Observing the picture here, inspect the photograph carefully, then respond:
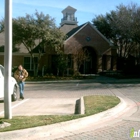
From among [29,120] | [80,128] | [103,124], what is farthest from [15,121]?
[103,124]

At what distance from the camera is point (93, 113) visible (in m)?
7.62

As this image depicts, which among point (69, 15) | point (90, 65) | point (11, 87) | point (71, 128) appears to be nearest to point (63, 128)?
point (71, 128)

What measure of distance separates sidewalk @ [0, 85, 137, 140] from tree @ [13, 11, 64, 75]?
18.6 metres

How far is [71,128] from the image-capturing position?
6.38m

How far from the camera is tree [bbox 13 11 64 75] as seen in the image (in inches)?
995

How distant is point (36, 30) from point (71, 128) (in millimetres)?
20034

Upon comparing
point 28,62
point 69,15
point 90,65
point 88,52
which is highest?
point 69,15

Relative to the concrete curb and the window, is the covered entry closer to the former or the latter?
the window

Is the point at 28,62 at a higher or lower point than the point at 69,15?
lower

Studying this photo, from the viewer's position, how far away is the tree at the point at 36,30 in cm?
2528

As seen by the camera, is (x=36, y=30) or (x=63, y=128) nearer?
(x=63, y=128)

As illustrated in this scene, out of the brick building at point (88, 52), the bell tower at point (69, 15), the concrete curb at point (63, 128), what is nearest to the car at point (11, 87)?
the concrete curb at point (63, 128)

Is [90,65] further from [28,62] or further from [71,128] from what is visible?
[71,128]

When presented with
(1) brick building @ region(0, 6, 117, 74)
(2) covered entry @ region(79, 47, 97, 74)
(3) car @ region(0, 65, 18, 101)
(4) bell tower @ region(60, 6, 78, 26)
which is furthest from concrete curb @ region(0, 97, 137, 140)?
(4) bell tower @ region(60, 6, 78, 26)
